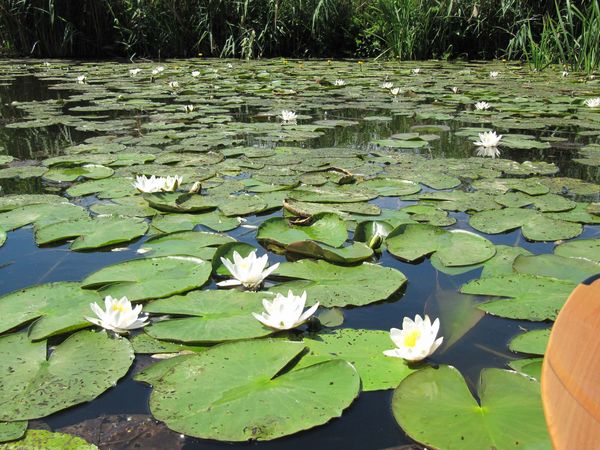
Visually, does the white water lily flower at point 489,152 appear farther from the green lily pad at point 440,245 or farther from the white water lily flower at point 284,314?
the white water lily flower at point 284,314

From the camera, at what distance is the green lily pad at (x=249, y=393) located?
95cm

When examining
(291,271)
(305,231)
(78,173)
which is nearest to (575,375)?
(291,271)

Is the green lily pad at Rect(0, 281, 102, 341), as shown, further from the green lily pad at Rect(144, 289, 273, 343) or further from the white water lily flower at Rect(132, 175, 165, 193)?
the white water lily flower at Rect(132, 175, 165, 193)

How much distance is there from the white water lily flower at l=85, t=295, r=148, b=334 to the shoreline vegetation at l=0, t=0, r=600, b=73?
787 centimetres

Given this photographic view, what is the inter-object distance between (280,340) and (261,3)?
8.73m

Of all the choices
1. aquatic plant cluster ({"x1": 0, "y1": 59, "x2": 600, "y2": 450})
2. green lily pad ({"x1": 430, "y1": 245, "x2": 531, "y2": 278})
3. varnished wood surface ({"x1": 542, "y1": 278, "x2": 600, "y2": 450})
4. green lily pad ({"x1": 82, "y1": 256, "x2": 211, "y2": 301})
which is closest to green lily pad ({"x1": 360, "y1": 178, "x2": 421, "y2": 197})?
aquatic plant cluster ({"x1": 0, "y1": 59, "x2": 600, "y2": 450})

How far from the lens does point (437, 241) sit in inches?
69.5

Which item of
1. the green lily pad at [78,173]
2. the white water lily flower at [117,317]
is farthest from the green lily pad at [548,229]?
the green lily pad at [78,173]

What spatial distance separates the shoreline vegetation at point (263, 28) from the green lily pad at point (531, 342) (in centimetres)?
771

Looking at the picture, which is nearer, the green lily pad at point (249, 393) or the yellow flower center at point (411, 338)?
the green lily pad at point (249, 393)

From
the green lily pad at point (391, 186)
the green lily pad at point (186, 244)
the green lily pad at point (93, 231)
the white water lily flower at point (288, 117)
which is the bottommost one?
the green lily pad at point (186, 244)

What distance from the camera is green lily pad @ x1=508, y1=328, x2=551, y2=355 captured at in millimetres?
1170

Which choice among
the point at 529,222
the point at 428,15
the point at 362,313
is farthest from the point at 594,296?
the point at 428,15

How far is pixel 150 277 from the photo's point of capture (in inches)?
60.1
